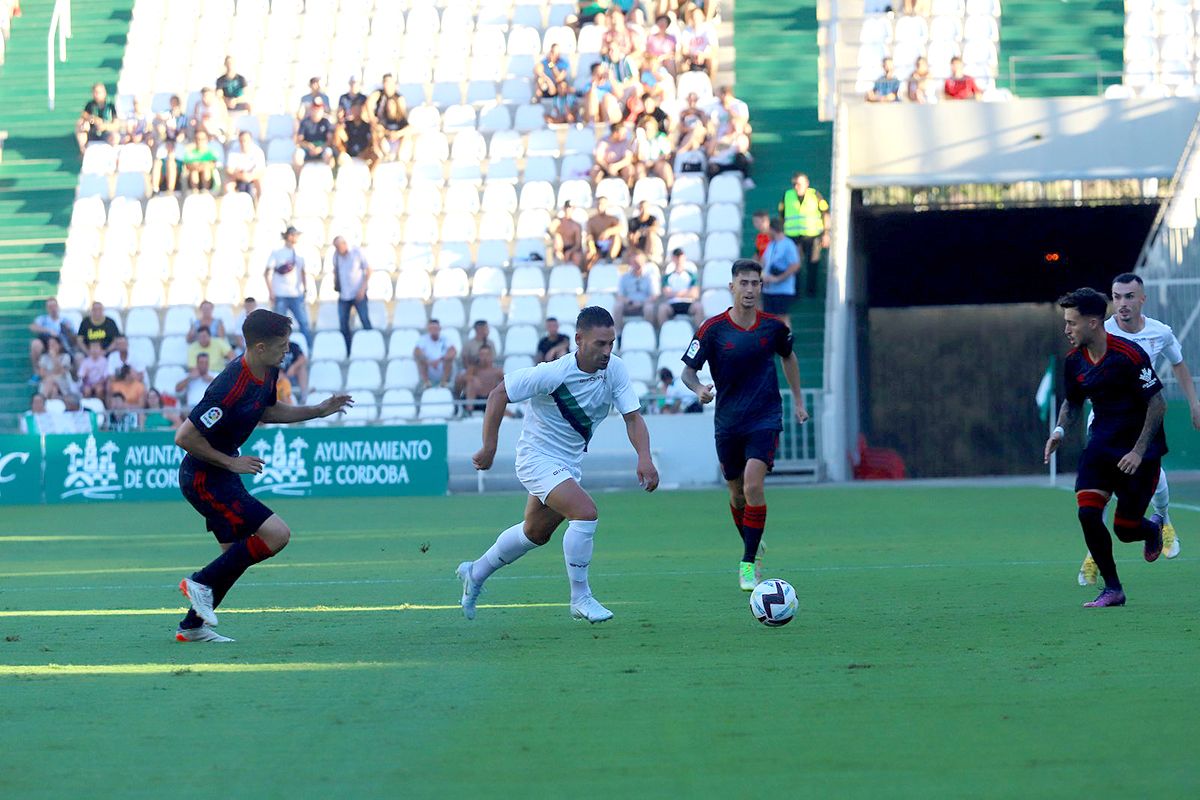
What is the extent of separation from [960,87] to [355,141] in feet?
32.6

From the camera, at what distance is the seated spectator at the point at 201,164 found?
99.2ft

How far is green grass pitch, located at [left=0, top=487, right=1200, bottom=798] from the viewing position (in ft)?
16.8

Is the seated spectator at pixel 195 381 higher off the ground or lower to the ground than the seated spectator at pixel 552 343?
lower

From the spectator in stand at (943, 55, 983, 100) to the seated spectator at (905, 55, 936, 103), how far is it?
0.31 metres

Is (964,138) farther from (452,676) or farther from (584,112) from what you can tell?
(452,676)

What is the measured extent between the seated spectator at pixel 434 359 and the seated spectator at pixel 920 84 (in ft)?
26.8

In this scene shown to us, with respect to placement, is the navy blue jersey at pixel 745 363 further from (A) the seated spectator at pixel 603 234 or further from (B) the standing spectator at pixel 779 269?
(A) the seated spectator at pixel 603 234

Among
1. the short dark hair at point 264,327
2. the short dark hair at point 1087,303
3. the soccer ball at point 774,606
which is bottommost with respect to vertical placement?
the soccer ball at point 774,606

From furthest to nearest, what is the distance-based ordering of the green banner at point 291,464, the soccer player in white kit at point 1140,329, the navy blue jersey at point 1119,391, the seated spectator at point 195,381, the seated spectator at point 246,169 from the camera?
the seated spectator at point 246,169 → the seated spectator at point 195,381 → the green banner at point 291,464 → the soccer player in white kit at point 1140,329 → the navy blue jersey at point 1119,391

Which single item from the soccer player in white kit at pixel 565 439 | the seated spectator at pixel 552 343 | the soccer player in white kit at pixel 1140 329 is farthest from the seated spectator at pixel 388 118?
the soccer player in white kit at pixel 565 439


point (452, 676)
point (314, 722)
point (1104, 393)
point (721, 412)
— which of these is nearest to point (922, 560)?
point (721, 412)

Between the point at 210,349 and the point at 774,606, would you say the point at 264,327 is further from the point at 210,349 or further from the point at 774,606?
the point at 210,349

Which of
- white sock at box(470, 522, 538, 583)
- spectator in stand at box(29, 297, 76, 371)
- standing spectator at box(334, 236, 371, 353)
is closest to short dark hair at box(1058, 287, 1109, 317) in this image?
white sock at box(470, 522, 538, 583)

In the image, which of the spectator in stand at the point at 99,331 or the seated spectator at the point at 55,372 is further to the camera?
the spectator in stand at the point at 99,331
